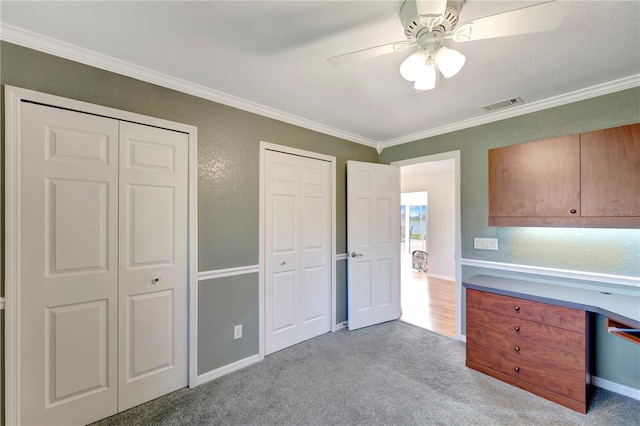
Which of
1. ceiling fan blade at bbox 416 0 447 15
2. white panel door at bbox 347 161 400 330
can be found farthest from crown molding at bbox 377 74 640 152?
ceiling fan blade at bbox 416 0 447 15

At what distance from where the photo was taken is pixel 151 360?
204 cm

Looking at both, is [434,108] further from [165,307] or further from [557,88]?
[165,307]

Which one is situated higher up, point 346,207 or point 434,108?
point 434,108

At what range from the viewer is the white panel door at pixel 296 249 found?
8.96 ft

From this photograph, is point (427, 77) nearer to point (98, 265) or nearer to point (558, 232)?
point (558, 232)

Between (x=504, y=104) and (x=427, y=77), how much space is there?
5.16ft

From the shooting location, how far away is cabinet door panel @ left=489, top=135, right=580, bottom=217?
2104 mm

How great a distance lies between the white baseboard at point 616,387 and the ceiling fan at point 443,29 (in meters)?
2.70

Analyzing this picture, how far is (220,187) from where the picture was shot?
238 centimetres

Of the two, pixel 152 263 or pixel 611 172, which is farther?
pixel 152 263

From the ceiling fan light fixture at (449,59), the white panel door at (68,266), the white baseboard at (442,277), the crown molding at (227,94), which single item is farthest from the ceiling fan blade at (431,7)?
the white baseboard at (442,277)

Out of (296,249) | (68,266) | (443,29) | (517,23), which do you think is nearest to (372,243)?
(296,249)

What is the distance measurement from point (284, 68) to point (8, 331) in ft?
7.66

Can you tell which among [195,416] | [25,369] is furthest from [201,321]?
[25,369]
